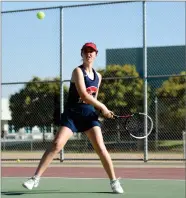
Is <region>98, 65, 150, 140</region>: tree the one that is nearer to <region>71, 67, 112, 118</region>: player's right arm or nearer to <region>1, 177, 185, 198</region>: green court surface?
<region>1, 177, 185, 198</region>: green court surface

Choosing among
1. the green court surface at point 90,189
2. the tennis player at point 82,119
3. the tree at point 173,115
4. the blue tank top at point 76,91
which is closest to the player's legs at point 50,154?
the tennis player at point 82,119

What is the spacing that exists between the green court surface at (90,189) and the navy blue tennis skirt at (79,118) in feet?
2.19

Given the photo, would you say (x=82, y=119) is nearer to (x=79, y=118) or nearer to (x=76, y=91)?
(x=79, y=118)

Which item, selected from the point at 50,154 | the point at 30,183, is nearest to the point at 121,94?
the point at 50,154

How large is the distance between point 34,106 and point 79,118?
17.5m

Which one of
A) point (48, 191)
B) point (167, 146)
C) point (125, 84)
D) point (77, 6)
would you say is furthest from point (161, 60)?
point (48, 191)

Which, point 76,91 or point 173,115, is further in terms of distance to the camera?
point 173,115

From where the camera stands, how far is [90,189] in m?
6.24

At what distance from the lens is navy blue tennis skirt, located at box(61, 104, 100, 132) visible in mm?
5816

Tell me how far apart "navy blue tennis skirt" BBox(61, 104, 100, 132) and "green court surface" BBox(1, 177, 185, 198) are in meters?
0.67

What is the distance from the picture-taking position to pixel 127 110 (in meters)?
21.9

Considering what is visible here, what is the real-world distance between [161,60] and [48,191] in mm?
25831

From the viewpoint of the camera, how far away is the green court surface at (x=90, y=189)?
5.64 m

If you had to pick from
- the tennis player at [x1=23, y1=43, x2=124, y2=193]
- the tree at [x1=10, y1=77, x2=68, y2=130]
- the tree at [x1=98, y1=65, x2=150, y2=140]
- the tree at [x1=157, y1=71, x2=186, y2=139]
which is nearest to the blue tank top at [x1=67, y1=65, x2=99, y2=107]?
the tennis player at [x1=23, y1=43, x2=124, y2=193]
